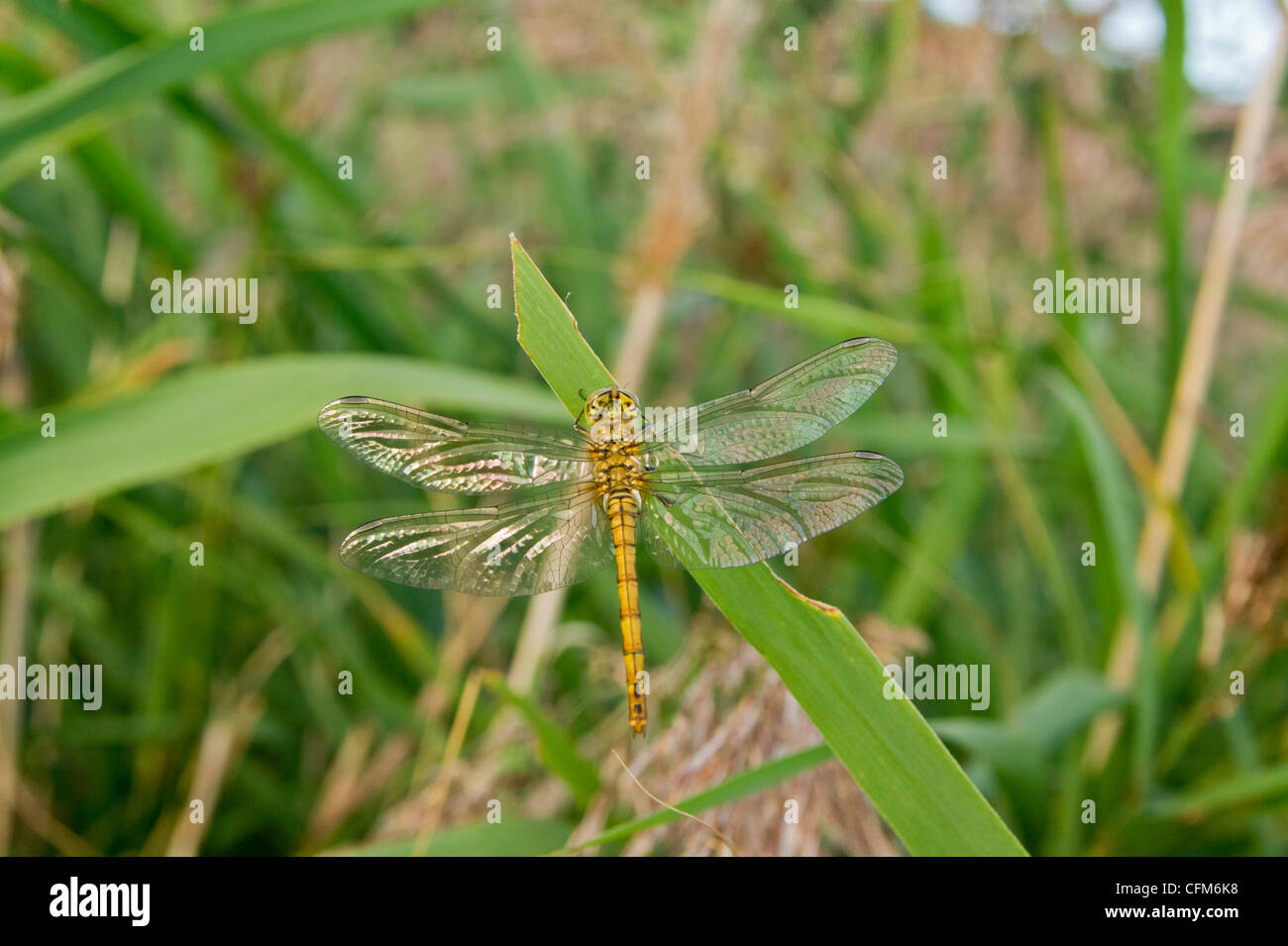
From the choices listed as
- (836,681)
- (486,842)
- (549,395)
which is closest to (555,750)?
(486,842)

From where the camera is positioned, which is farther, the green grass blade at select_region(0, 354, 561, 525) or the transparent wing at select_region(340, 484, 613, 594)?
the green grass blade at select_region(0, 354, 561, 525)

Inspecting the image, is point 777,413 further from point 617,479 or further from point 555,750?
point 555,750

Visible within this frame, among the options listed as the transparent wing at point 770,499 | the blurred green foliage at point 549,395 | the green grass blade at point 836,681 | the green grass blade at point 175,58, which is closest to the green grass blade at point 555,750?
the blurred green foliage at point 549,395

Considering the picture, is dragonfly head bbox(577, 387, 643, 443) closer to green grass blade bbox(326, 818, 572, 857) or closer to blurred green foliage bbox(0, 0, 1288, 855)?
blurred green foliage bbox(0, 0, 1288, 855)

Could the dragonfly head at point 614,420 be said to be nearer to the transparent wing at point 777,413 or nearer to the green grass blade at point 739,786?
the transparent wing at point 777,413

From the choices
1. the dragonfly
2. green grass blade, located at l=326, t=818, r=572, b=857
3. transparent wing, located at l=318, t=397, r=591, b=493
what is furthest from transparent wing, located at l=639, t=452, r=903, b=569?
green grass blade, located at l=326, t=818, r=572, b=857
